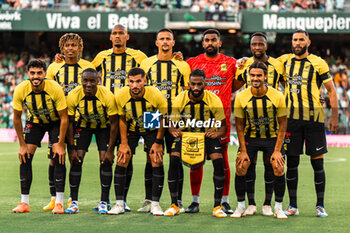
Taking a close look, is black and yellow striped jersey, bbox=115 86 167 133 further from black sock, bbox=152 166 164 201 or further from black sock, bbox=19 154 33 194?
black sock, bbox=19 154 33 194

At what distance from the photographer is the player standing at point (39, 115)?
23.9 feet

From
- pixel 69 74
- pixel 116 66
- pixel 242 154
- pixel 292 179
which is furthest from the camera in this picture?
pixel 116 66

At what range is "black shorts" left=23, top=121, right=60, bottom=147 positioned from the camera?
7.47m

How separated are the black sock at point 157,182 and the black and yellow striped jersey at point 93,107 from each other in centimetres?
86

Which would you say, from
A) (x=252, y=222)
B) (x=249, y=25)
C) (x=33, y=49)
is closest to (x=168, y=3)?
(x=249, y=25)

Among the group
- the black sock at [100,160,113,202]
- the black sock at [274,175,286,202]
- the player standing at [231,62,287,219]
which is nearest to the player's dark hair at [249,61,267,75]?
the player standing at [231,62,287,219]

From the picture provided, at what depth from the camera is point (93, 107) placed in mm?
7402

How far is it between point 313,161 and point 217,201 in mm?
1315

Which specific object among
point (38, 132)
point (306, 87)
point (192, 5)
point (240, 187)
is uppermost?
point (192, 5)

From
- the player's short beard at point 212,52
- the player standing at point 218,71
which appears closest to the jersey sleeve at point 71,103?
the player standing at point 218,71

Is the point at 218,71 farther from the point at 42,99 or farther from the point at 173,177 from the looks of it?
the point at 42,99

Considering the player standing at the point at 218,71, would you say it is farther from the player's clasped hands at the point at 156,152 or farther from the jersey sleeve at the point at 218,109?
the player's clasped hands at the point at 156,152


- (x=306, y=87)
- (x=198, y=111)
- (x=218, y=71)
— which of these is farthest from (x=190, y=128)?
(x=306, y=87)

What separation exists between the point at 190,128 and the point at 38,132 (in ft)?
6.21
